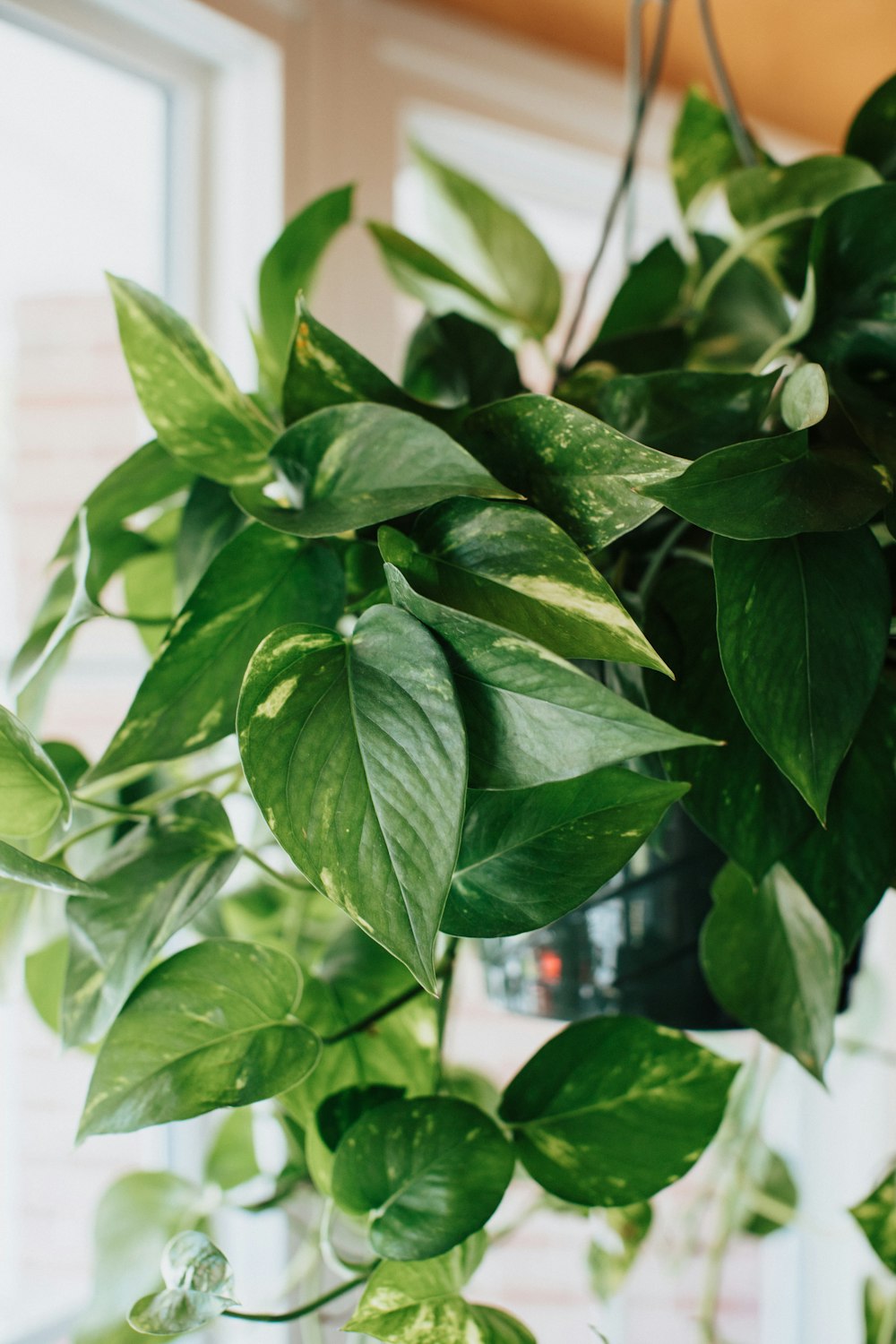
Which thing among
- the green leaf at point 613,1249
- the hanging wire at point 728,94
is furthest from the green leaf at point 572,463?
the green leaf at point 613,1249

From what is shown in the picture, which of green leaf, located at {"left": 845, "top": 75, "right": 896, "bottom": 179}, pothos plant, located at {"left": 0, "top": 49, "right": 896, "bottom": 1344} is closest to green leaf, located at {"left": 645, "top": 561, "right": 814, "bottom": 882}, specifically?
pothos plant, located at {"left": 0, "top": 49, "right": 896, "bottom": 1344}

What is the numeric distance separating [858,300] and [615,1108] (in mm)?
350

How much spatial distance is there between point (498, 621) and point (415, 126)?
777mm

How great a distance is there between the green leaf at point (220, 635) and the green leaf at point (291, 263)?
0.17 m

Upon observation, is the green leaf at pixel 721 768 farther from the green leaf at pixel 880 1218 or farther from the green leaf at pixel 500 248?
the green leaf at pixel 500 248

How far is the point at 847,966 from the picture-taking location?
1.56 ft

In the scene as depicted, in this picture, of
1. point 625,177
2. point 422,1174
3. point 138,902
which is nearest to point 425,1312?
point 422,1174

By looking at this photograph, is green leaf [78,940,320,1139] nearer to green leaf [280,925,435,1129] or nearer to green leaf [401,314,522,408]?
green leaf [280,925,435,1129]

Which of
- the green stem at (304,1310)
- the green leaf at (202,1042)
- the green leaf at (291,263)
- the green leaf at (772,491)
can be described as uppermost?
the green leaf at (291,263)

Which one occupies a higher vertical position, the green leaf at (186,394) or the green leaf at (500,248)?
the green leaf at (500,248)

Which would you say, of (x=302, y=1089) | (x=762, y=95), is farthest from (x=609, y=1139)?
(x=762, y=95)

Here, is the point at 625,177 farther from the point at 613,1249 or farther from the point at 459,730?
the point at 613,1249

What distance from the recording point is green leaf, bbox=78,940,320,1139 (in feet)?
1.19

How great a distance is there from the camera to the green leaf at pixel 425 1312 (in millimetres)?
376
